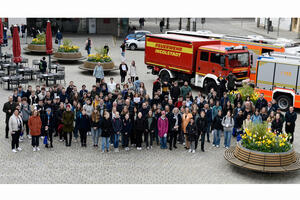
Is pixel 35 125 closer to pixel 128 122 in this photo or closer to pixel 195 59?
pixel 128 122

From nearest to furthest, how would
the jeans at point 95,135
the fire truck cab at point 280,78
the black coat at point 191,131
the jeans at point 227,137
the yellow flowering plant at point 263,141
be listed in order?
1. the yellow flowering plant at point 263,141
2. the black coat at point 191,131
3. the jeans at point 95,135
4. the jeans at point 227,137
5. the fire truck cab at point 280,78

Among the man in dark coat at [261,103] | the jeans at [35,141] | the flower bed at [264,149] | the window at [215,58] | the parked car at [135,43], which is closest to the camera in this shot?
the flower bed at [264,149]

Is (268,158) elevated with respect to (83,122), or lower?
lower

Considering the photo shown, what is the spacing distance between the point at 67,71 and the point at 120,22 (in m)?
21.1

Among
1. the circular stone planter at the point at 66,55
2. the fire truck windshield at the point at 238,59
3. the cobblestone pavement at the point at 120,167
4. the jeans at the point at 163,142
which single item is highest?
the fire truck windshield at the point at 238,59

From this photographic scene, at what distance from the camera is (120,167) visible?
13.1m

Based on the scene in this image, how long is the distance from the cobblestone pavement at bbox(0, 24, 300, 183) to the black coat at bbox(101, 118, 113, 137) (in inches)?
27.1

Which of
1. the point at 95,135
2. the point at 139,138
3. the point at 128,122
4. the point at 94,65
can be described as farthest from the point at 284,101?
the point at 94,65

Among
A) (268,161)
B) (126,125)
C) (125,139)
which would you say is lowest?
(125,139)

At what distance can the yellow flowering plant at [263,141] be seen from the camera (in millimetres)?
12648

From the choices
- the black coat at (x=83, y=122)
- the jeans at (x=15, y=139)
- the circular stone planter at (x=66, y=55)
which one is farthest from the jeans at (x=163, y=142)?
the circular stone planter at (x=66, y=55)

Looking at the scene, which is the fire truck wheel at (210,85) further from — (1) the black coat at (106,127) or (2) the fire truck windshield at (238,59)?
(1) the black coat at (106,127)

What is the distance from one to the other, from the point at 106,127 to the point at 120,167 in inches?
63.4

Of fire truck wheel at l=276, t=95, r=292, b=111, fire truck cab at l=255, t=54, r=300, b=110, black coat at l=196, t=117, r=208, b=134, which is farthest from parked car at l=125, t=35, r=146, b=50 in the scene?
black coat at l=196, t=117, r=208, b=134
